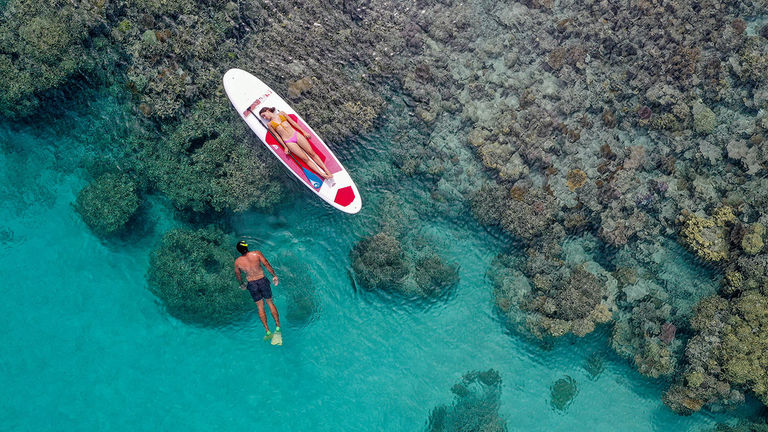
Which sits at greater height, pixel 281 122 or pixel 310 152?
pixel 281 122

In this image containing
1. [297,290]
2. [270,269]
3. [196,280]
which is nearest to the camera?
[270,269]

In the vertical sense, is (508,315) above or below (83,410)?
above

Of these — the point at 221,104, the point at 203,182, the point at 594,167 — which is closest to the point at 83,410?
the point at 203,182

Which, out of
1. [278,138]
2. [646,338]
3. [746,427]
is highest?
[278,138]

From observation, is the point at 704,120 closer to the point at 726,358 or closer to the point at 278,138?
Answer: the point at 726,358

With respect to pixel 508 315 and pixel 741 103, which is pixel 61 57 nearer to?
pixel 508 315

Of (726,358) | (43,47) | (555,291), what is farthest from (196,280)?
(726,358)
